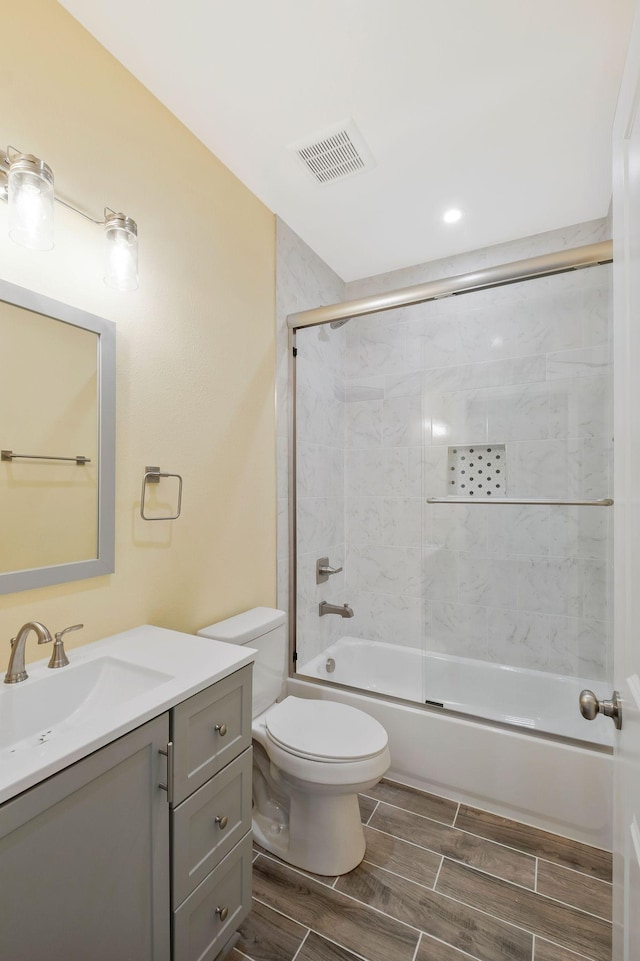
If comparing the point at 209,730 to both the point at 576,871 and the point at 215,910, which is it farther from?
the point at 576,871

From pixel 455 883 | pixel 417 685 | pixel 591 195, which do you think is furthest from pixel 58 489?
pixel 591 195

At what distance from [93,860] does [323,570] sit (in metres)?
1.76

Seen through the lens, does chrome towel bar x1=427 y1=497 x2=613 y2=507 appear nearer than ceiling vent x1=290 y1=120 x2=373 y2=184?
No

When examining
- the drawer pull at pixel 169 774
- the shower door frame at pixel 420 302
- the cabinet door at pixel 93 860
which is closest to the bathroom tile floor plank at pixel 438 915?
the shower door frame at pixel 420 302

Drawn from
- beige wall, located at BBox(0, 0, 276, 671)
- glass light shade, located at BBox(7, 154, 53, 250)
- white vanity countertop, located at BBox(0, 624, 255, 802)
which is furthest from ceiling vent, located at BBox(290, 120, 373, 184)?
white vanity countertop, located at BBox(0, 624, 255, 802)

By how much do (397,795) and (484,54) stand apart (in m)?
2.70

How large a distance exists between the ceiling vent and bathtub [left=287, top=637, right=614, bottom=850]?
227 cm

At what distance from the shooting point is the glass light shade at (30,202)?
1.01 meters

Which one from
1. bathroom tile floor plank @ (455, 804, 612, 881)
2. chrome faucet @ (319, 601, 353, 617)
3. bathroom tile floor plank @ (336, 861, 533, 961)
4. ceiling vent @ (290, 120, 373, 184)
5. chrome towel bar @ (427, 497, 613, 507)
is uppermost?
ceiling vent @ (290, 120, 373, 184)

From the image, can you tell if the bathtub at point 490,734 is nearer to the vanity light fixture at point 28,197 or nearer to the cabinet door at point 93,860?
the cabinet door at point 93,860

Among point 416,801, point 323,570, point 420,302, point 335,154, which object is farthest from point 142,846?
point 335,154

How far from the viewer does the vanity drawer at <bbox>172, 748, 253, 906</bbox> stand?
1.00 meters

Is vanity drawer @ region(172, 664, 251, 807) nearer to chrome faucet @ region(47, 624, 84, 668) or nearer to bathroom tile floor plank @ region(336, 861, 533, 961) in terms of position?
chrome faucet @ region(47, 624, 84, 668)

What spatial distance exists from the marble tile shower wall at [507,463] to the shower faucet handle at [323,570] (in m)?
0.26
